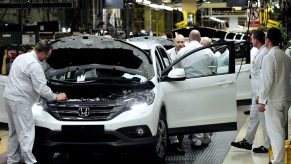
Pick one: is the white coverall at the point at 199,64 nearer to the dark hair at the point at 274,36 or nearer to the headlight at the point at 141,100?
the headlight at the point at 141,100

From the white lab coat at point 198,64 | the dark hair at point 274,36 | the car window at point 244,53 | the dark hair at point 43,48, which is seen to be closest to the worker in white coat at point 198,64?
the white lab coat at point 198,64

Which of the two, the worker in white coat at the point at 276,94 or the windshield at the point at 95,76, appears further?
the windshield at the point at 95,76

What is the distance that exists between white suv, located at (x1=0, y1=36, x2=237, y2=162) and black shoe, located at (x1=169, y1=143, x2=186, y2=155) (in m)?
0.91

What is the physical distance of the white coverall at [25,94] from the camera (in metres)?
7.95

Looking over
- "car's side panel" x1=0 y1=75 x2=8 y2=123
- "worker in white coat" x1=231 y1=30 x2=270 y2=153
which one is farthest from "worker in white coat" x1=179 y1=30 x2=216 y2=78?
"car's side panel" x1=0 y1=75 x2=8 y2=123

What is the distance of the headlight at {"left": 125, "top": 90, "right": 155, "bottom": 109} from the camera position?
8.19 meters

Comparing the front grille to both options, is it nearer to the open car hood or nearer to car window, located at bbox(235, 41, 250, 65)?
the open car hood

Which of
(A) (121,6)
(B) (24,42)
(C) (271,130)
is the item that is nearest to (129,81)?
(C) (271,130)

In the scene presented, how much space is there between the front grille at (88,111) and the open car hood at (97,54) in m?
1.16

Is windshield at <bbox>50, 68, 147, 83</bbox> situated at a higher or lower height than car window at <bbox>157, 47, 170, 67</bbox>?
lower

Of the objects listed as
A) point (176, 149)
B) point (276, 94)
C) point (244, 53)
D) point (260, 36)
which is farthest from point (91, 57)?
point (244, 53)

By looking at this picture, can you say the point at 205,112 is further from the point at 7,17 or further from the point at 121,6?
the point at 7,17

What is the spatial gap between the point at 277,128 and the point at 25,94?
3.45 metres

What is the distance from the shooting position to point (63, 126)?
8031 mm
